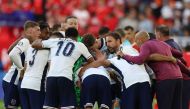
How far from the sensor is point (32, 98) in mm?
16016

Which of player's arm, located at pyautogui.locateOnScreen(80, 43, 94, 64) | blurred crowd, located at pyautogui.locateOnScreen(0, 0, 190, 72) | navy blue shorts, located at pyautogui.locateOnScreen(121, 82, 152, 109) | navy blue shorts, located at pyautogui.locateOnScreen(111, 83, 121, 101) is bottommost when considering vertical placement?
navy blue shorts, located at pyautogui.locateOnScreen(121, 82, 152, 109)

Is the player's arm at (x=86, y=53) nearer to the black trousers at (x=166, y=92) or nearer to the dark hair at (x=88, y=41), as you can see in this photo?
the dark hair at (x=88, y=41)

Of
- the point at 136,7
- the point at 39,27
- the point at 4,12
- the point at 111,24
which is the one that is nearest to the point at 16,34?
the point at 4,12

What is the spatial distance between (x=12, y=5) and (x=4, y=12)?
0.48 meters

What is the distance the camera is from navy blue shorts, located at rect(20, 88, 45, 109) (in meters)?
16.0

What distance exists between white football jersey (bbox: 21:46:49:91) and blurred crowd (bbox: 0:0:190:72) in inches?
461

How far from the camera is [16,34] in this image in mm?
28781

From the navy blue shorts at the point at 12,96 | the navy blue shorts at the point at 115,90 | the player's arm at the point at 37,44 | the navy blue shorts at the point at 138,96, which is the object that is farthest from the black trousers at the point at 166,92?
the navy blue shorts at the point at 12,96

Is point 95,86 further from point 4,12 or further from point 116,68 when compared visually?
point 4,12

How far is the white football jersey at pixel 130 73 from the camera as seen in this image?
1548 centimetres

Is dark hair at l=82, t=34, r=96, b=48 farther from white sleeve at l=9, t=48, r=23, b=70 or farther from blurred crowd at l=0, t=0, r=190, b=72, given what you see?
blurred crowd at l=0, t=0, r=190, b=72

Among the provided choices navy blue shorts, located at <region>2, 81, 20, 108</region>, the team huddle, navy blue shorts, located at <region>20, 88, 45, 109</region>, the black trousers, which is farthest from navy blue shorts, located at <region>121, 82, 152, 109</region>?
navy blue shorts, located at <region>2, 81, 20, 108</region>

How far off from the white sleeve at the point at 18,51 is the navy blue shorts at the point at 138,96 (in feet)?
8.20

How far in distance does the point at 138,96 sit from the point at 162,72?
696 millimetres
